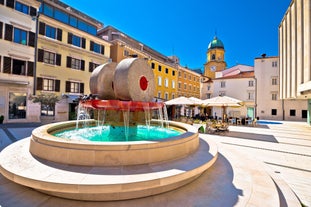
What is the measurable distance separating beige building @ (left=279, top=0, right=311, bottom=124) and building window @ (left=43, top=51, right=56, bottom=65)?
2626 centimetres

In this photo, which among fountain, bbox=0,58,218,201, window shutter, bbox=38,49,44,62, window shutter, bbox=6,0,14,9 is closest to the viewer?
fountain, bbox=0,58,218,201

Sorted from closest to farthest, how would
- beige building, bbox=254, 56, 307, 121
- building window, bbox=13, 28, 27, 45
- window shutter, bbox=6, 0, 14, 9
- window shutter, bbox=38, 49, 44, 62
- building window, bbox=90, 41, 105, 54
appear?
window shutter, bbox=6, 0, 14, 9, building window, bbox=13, 28, 27, 45, window shutter, bbox=38, 49, 44, 62, building window, bbox=90, 41, 105, 54, beige building, bbox=254, 56, 307, 121

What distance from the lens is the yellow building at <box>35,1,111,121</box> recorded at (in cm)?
1906

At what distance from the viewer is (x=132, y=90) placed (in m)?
7.04

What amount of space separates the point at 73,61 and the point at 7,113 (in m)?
9.34

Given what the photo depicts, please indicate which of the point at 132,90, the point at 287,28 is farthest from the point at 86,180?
the point at 287,28

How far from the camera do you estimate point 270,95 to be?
33.7m

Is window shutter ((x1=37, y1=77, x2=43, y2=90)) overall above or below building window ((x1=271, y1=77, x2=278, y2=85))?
below

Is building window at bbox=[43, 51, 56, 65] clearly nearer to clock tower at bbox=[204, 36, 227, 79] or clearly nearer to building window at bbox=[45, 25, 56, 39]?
building window at bbox=[45, 25, 56, 39]

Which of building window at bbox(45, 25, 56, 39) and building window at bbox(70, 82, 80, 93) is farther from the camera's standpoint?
building window at bbox(70, 82, 80, 93)

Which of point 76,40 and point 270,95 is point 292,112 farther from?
point 76,40

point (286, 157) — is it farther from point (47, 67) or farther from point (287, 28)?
point (47, 67)

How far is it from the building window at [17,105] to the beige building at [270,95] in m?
39.3

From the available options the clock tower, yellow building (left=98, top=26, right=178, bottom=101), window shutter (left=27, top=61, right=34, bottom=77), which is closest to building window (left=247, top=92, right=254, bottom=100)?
yellow building (left=98, top=26, right=178, bottom=101)
